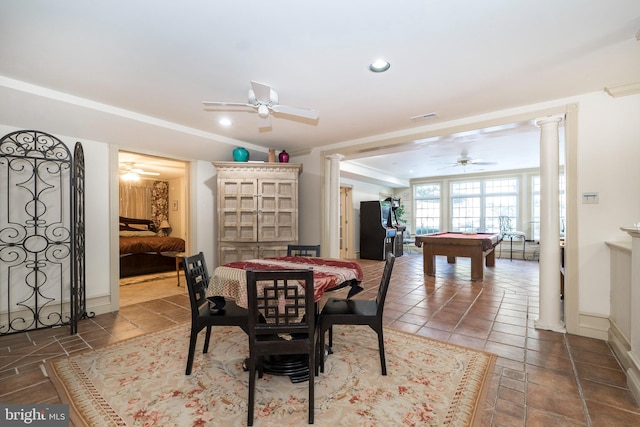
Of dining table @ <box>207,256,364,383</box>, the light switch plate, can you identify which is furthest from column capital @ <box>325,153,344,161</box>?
the light switch plate

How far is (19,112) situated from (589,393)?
5.28 meters

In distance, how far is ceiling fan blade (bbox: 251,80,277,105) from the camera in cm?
226

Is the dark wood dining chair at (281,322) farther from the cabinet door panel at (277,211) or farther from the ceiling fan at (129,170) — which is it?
the ceiling fan at (129,170)

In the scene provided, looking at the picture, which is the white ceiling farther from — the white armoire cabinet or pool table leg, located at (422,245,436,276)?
pool table leg, located at (422,245,436,276)

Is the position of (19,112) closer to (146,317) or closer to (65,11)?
(65,11)

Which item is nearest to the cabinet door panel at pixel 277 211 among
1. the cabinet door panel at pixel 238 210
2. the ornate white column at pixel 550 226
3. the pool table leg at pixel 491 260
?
the cabinet door panel at pixel 238 210

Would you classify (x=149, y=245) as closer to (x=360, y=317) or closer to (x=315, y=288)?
(x=315, y=288)

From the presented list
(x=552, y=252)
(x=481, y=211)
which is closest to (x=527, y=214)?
(x=481, y=211)

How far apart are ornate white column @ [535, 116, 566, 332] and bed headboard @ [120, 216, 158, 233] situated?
822 cm

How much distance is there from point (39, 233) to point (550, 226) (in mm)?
5459

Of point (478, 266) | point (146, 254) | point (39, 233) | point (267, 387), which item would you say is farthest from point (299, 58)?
point (146, 254)

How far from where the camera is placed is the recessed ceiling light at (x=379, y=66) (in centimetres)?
231

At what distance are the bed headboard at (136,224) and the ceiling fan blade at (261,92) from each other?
6471mm

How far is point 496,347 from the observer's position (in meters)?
2.58
